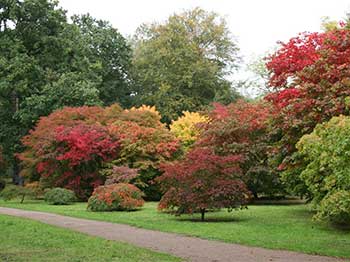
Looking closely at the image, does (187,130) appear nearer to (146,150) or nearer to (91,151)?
(146,150)

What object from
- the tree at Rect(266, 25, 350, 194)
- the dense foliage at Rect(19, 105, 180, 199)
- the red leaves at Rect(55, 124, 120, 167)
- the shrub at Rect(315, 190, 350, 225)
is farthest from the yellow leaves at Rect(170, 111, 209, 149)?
the shrub at Rect(315, 190, 350, 225)

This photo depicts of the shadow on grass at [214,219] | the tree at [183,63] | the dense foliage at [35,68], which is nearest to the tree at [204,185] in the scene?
the shadow on grass at [214,219]

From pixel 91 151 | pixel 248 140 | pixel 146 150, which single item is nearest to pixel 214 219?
pixel 248 140

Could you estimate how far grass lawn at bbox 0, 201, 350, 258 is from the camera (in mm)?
11016

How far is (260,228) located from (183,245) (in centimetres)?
391

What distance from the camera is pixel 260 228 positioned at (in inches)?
556

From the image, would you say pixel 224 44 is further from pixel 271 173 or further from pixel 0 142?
pixel 271 173

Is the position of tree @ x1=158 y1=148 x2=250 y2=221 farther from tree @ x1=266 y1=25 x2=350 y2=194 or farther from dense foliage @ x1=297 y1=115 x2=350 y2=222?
dense foliage @ x1=297 y1=115 x2=350 y2=222

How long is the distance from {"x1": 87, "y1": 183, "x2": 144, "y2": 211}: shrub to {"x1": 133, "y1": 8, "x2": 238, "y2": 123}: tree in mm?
22445

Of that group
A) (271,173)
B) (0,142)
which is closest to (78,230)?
(271,173)

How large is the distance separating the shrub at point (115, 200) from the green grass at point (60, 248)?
21.0ft

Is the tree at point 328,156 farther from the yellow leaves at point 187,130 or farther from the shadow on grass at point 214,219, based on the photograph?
the yellow leaves at point 187,130

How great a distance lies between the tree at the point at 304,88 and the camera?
14.8 meters

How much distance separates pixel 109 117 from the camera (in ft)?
97.8
